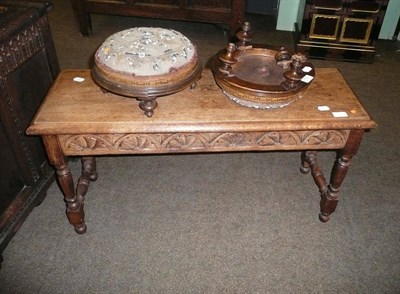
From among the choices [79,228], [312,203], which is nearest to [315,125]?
[312,203]

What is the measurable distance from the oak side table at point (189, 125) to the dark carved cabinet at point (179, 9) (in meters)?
2.06

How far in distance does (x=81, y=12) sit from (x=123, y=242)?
9.23ft

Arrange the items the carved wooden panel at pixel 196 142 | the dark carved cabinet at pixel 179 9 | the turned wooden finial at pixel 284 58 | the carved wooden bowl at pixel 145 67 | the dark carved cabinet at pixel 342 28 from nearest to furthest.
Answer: the carved wooden bowl at pixel 145 67 < the carved wooden panel at pixel 196 142 < the turned wooden finial at pixel 284 58 < the dark carved cabinet at pixel 342 28 < the dark carved cabinet at pixel 179 9

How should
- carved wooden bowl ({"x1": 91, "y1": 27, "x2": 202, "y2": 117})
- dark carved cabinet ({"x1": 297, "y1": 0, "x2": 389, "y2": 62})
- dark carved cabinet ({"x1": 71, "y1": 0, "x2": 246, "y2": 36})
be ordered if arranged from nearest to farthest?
carved wooden bowl ({"x1": 91, "y1": 27, "x2": 202, "y2": 117}), dark carved cabinet ({"x1": 297, "y1": 0, "x2": 389, "y2": 62}), dark carved cabinet ({"x1": 71, "y1": 0, "x2": 246, "y2": 36})

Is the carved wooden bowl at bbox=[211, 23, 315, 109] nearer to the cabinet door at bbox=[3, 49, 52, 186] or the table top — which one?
the table top

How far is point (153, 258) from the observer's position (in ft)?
5.30

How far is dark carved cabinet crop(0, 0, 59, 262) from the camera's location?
1.47 m

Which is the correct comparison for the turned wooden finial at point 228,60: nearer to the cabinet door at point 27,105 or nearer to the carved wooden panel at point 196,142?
the carved wooden panel at point 196,142

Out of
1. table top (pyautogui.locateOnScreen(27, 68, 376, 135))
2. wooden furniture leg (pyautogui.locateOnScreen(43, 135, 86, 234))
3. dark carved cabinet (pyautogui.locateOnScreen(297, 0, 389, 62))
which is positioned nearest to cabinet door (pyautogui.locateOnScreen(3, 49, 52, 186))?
table top (pyautogui.locateOnScreen(27, 68, 376, 135))

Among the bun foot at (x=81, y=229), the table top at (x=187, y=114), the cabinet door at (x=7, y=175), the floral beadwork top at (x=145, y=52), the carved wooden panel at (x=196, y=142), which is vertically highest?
the floral beadwork top at (x=145, y=52)

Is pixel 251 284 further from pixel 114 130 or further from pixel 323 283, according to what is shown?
pixel 114 130

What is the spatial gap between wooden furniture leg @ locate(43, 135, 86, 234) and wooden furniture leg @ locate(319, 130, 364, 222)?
3.95ft

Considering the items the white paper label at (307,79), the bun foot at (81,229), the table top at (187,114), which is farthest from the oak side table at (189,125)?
the bun foot at (81,229)

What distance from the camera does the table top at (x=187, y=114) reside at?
4.34ft
